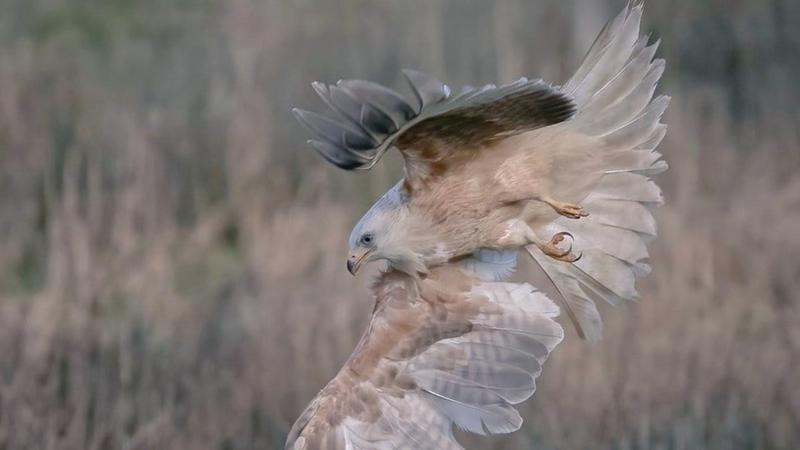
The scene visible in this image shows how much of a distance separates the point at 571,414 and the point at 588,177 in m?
2.18

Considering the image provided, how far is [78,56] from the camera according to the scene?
11891mm

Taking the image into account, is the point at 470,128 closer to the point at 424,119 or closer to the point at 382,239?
the point at 424,119

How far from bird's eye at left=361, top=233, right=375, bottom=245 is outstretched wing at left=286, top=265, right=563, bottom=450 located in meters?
0.24

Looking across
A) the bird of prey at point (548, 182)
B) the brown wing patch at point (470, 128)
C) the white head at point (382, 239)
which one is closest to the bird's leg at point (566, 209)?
the bird of prey at point (548, 182)

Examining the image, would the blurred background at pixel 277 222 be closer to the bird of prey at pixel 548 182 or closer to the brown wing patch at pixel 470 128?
the bird of prey at pixel 548 182

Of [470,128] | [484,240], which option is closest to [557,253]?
[484,240]

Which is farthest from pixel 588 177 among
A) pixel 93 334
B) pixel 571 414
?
pixel 93 334

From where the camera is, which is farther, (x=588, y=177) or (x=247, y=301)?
(x=247, y=301)

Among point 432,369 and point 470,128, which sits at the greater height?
point 470,128

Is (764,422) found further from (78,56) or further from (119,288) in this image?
(78,56)

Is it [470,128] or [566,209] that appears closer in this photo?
[470,128]

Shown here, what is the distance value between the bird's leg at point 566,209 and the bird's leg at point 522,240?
116 millimetres

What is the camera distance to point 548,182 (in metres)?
5.55

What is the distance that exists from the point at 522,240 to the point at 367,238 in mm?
534
